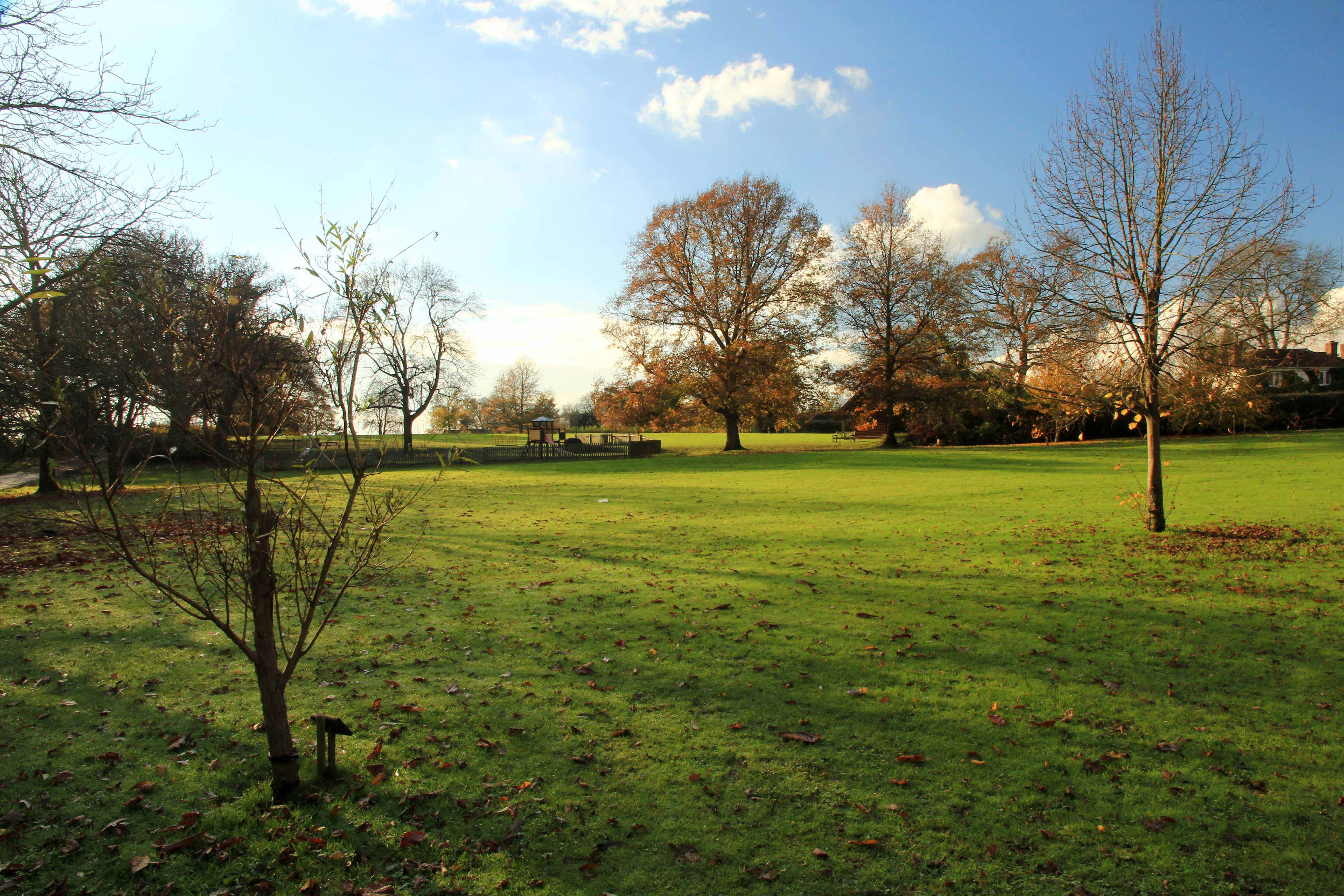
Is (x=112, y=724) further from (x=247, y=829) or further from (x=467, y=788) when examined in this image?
(x=467, y=788)

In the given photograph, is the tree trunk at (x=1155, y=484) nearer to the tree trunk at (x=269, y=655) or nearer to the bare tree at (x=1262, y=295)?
the bare tree at (x=1262, y=295)

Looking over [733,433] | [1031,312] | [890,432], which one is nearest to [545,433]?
[733,433]

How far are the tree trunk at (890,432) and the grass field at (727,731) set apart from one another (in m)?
33.0

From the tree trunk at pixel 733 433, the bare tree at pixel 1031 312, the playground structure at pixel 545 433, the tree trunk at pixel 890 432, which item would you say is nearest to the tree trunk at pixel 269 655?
the bare tree at pixel 1031 312

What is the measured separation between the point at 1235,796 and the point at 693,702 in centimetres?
324

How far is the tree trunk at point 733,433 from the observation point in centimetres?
4206

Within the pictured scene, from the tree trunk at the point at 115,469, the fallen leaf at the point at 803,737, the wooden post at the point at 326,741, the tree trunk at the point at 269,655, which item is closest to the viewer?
the tree trunk at the point at 115,469

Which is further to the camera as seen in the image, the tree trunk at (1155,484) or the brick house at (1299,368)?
the brick house at (1299,368)

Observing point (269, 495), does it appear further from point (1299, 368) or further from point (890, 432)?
point (890, 432)

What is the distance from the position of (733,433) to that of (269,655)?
40112 millimetres

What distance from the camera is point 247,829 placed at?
3578mm

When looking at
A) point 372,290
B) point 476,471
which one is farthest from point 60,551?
point 476,471

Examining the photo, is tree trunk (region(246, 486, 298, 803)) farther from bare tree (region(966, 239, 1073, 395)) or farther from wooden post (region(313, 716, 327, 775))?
bare tree (region(966, 239, 1073, 395))

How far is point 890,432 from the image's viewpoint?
4303 centimetres
